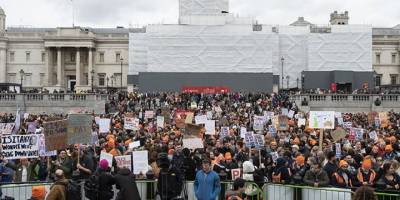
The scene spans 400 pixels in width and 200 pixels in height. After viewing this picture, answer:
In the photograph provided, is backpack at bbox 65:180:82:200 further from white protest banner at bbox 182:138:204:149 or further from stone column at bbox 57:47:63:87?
stone column at bbox 57:47:63:87

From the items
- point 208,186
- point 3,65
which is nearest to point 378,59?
point 3,65

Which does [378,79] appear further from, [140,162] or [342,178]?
[342,178]

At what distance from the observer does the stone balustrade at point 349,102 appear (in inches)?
2077

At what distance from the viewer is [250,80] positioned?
76812 mm

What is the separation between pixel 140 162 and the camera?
1605 cm

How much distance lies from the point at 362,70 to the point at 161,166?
221 ft

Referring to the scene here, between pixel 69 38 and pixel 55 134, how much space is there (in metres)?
78.9

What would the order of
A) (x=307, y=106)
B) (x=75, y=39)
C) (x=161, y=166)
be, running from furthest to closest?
(x=75, y=39) < (x=307, y=106) < (x=161, y=166)

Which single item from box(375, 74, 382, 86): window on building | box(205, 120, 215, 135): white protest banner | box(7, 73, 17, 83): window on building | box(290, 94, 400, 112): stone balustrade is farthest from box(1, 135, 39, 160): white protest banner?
box(7, 73, 17, 83): window on building

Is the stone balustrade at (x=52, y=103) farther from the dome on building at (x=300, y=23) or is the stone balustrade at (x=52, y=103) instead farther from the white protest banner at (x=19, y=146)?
the dome on building at (x=300, y=23)

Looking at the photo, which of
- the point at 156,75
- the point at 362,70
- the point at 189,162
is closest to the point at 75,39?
the point at 156,75

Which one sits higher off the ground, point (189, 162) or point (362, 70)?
point (362, 70)

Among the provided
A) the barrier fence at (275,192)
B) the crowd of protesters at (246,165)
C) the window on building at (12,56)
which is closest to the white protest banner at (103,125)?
the crowd of protesters at (246,165)

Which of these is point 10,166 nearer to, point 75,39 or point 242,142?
point 242,142
